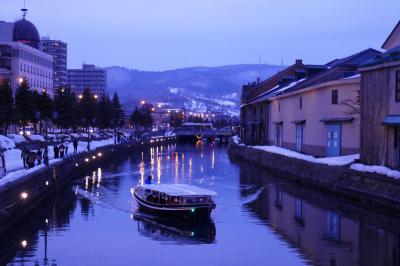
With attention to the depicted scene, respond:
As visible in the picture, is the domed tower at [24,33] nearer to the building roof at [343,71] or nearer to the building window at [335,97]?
the building roof at [343,71]

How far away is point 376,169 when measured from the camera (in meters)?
36.2

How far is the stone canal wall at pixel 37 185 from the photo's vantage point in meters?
28.8

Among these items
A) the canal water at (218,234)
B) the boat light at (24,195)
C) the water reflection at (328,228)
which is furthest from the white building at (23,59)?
the water reflection at (328,228)

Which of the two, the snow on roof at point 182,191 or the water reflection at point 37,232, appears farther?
the snow on roof at point 182,191

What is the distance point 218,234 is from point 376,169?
12637mm

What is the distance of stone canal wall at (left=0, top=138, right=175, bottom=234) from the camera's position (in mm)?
28844

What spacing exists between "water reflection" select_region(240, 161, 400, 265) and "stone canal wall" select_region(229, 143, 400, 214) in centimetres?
87

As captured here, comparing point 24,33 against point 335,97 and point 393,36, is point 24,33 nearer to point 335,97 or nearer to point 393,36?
point 335,97

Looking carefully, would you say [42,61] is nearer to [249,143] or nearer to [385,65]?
[249,143]

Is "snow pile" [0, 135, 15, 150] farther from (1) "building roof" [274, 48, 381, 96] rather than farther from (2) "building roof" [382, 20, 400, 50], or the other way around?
(2) "building roof" [382, 20, 400, 50]

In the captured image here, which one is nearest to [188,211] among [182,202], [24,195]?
[182,202]

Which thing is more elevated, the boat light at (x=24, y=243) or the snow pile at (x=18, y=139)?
the snow pile at (x=18, y=139)

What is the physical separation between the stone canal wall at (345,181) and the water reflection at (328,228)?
34.4 inches

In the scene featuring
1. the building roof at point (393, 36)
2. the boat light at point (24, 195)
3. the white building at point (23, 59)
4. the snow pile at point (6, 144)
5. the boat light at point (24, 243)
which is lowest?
the boat light at point (24, 243)
